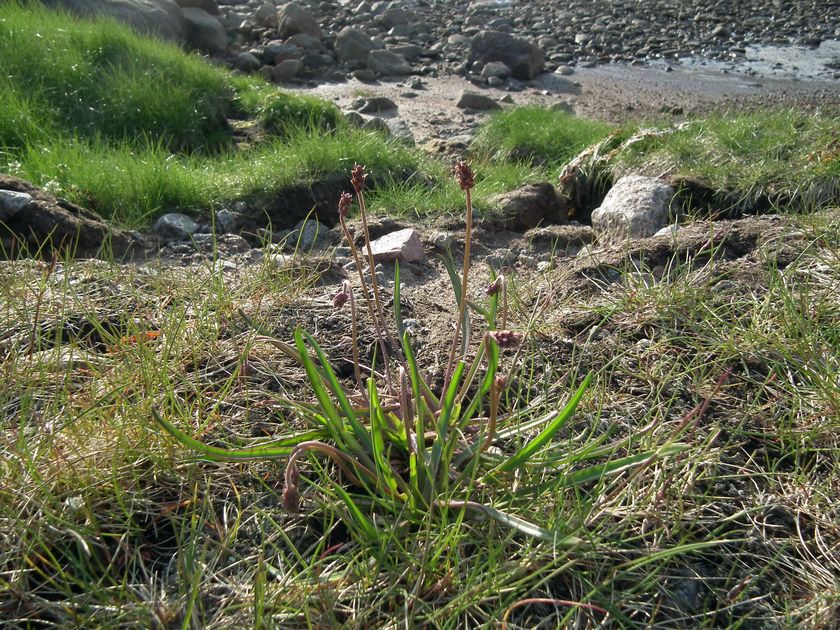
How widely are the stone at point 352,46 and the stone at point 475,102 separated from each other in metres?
2.98

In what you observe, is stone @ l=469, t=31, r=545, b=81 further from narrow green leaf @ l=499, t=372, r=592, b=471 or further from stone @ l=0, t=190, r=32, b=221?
narrow green leaf @ l=499, t=372, r=592, b=471

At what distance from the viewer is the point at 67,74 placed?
5.64 m

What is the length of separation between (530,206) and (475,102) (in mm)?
5163

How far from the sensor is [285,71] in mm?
10555

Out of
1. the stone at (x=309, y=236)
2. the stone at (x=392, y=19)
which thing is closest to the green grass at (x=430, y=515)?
the stone at (x=309, y=236)

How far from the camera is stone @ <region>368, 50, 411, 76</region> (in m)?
11.1

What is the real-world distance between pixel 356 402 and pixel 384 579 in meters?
0.59

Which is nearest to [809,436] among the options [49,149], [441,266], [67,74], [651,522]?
[651,522]

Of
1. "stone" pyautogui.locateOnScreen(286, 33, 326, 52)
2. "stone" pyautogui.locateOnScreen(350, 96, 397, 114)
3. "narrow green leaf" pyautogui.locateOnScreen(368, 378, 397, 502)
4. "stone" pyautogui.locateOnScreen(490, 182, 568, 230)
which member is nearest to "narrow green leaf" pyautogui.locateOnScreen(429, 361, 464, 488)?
"narrow green leaf" pyautogui.locateOnScreen(368, 378, 397, 502)

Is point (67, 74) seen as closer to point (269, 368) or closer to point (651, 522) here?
A: point (269, 368)

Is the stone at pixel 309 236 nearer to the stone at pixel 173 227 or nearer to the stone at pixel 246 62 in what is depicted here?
the stone at pixel 173 227

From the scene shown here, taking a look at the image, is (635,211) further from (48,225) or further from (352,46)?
(352,46)

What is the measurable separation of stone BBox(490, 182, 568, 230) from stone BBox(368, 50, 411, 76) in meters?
7.27

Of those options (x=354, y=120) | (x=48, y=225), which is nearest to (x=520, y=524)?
(x=48, y=225)
